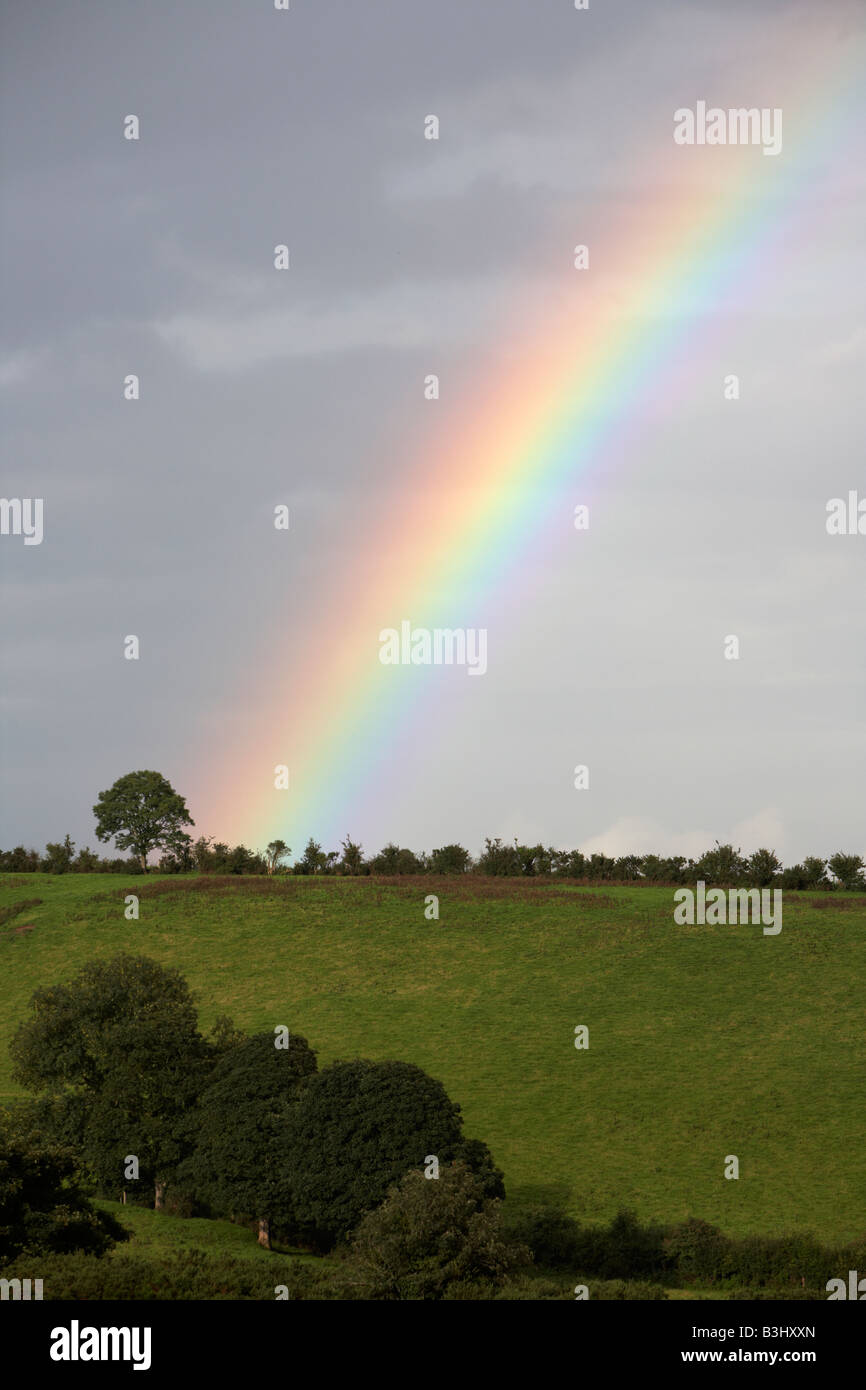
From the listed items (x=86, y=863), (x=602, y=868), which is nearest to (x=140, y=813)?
(x=86, y=863)

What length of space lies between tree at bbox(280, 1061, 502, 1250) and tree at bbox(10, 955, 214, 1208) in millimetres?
6858

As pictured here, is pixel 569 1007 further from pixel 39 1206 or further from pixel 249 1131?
pixel 39 1206

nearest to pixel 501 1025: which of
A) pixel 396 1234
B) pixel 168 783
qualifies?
pixel 396 1234

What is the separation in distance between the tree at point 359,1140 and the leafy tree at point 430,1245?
6.63 metres

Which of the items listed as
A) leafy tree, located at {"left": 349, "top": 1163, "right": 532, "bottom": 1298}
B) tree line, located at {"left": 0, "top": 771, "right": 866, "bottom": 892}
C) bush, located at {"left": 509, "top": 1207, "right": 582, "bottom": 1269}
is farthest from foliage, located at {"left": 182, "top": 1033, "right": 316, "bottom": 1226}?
tree line, located at {"left": 0, "top": 771, "right": 866, "bottom": 892}

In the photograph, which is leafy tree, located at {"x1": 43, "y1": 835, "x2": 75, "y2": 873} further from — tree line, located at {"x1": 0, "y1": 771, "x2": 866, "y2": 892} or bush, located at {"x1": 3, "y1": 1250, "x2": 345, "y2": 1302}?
bush, located at {"x1": 3, "y1": 1250, "x2": 345, "y2": 1302}

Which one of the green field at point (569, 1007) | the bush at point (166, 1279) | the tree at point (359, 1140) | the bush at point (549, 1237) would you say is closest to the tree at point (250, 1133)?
the tree at point (359, 1140)

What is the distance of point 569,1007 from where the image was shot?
81.5 m

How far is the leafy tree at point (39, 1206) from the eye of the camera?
3297cm

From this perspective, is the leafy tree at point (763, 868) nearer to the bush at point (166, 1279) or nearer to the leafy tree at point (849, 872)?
the leafy tree at point (849, 872)

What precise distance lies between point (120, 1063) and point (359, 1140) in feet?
42.6

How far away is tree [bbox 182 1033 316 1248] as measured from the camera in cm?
4459
